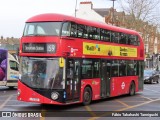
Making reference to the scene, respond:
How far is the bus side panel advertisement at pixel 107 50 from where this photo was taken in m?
17.8

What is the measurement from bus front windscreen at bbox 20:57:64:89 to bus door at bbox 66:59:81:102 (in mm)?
472

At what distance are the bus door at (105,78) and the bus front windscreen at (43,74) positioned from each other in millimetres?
4253

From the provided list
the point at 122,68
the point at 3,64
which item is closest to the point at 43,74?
the point at 122,68

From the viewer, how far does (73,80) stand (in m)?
16.3

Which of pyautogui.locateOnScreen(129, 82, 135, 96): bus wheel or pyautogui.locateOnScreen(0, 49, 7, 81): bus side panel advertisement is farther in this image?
pyautogui.locateOnScreen(0, 49, 7, 81): bus side panel advertisement

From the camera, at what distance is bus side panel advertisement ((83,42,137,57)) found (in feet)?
58.3

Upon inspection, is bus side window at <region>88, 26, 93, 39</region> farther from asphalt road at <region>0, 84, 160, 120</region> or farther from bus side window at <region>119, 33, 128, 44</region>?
bus side window at <region>119, 33, 128, 44</region>

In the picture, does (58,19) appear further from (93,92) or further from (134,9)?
(134,9)

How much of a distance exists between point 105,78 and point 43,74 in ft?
16.3

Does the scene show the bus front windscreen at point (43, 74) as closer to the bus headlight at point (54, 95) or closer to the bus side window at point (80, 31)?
the bus headlight at point (54, 95)

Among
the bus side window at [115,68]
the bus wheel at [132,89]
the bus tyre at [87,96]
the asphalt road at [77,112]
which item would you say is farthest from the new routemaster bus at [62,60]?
the bus wheel at [132,89]

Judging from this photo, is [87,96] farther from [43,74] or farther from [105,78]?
[43,74]

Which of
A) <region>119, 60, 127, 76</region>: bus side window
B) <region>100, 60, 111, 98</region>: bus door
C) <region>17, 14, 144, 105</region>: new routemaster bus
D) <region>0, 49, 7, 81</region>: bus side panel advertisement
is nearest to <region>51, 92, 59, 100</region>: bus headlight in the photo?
<region>17, 14, 144, 105</region>: new routemaster bus

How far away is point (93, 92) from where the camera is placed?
18.3 metres
